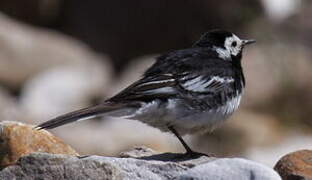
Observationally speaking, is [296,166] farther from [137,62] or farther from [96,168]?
[137,62]

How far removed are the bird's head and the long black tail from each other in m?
1.44

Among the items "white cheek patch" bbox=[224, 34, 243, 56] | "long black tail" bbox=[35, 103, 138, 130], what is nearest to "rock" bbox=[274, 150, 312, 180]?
"long black tail" bbox=[35, 103, 138, 130]

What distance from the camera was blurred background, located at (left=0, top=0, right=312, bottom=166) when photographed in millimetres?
16953

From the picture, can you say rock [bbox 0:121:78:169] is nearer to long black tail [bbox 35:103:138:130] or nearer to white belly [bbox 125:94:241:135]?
long black tail [bbox 35:103:138:130]

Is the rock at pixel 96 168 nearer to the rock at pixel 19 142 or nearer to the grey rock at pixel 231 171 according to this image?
the grey rock at pixel 231 171

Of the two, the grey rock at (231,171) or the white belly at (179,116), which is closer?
the grey rock at (231,171)

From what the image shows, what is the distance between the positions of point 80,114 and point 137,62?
12568 millimetres

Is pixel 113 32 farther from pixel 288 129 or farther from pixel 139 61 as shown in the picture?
pixel 288 129

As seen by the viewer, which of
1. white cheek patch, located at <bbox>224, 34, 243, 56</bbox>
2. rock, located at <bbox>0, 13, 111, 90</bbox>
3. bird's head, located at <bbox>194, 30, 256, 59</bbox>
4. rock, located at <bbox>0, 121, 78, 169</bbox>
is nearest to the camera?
rock, located at <bbox>0, 121, 78, 169</bbox>

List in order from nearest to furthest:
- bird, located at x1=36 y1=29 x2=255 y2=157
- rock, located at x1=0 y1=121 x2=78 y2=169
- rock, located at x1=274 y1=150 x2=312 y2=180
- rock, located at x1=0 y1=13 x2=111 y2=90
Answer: rock, located at x1=274 y1=150 x2=312 y2=180 → rock, located at x1=0 y1=121 x2=78 y2=169 → bird, located at x1=36 y1=29 x2=255 y2=157 → rock, located at x1=0 y1=13 x2=111 y2=90

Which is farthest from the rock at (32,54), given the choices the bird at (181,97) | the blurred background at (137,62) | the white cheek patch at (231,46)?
the bird at (181,97)

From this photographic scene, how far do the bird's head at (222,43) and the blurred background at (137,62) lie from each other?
445cm

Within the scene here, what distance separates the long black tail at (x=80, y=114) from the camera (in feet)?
29.7

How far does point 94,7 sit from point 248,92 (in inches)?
261
